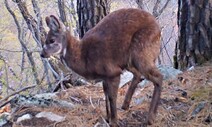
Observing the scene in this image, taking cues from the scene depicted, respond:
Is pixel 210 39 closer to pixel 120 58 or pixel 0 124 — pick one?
pixel 120 58

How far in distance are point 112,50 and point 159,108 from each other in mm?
868

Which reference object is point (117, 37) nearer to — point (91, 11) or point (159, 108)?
point (159, 108)

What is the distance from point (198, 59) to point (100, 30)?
2157 millimetres

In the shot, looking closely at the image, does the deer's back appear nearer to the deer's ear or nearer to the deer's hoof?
the deer's ear

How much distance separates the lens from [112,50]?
4168 mm

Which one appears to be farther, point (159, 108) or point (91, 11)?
point (91, 11)

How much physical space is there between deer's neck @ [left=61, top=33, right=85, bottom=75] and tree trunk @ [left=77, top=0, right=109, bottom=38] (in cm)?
232

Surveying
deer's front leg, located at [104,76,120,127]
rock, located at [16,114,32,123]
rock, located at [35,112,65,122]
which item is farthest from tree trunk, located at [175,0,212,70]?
rock, located at [16,114,32,123]

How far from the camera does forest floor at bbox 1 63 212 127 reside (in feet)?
14.0

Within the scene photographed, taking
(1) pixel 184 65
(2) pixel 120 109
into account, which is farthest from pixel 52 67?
(2) pixel 120 109

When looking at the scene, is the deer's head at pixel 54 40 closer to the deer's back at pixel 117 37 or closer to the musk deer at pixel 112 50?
the musk deer at pixel 112 50

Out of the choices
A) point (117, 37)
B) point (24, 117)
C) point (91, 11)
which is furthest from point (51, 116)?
point (91, 11)

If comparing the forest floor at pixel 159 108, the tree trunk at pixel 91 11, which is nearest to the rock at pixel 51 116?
the forest floor at pixel 159 108

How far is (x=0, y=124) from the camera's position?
14.5 ft
